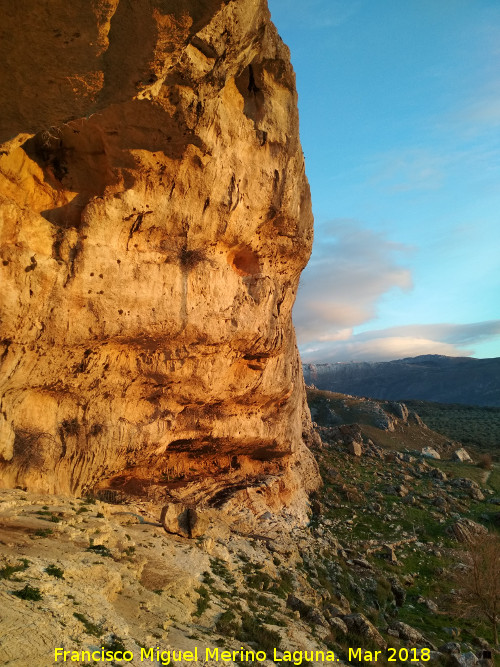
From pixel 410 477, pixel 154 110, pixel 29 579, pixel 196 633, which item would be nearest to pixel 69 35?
pixel 154 110

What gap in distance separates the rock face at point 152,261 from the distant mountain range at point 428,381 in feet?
465

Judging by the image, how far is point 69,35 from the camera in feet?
15.2

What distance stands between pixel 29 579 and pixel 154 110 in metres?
10.3

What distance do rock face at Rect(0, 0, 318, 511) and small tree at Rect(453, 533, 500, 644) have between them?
9.45 m

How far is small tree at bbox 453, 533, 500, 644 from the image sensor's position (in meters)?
13.7

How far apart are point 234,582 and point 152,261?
30.9 feet

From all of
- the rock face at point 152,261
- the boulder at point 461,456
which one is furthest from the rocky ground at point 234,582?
the boulder at point 461,456

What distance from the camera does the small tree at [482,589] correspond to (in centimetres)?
1374

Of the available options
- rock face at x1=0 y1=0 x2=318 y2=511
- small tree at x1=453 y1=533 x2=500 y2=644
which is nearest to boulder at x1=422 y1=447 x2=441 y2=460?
small tree at x1=453 y1=533 x2=500 y2=644

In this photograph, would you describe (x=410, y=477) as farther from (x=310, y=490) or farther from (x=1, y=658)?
(x=1, y=658)

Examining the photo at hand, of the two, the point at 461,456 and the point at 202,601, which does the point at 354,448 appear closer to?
the point at 461,456

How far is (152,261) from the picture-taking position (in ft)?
42.1

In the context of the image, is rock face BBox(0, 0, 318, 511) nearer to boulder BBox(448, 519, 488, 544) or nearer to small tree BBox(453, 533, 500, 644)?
small tree BBox(453, 533, 500, 644)

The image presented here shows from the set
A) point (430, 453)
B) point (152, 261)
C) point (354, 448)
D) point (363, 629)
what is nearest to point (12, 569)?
point (152, 261)
